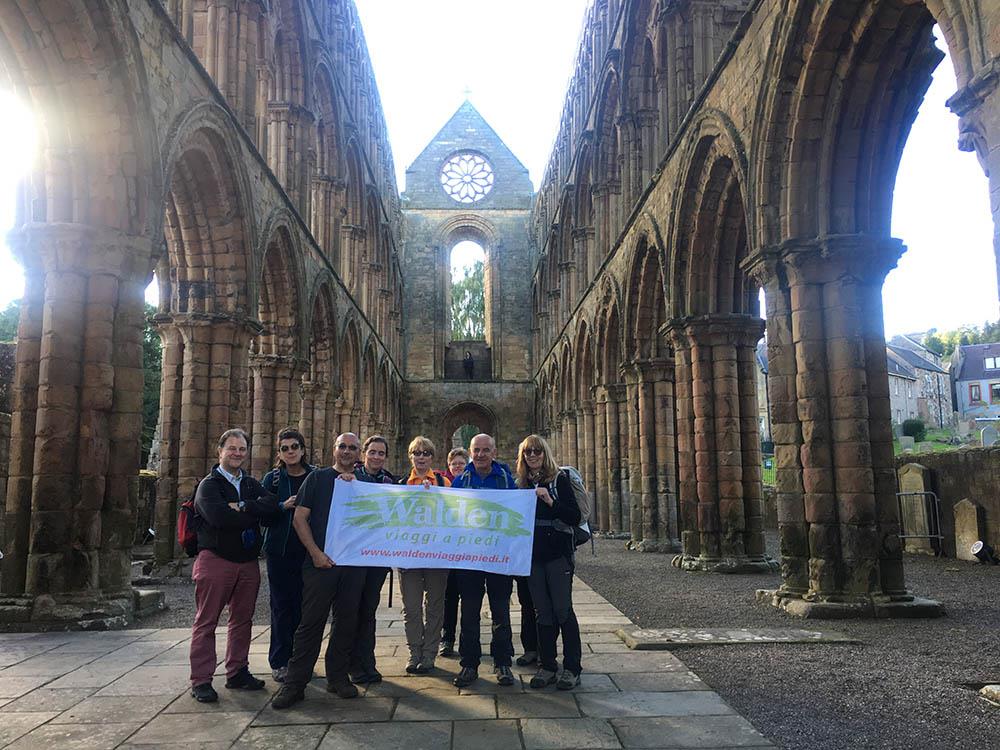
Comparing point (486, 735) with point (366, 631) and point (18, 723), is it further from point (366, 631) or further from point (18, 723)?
point (18, 723)

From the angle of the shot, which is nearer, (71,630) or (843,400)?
(71,630)

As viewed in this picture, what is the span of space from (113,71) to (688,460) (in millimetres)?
9468

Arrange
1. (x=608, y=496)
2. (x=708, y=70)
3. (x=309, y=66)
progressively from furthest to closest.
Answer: (x=608, y=496)
(x=309, y=66)
(x=708, y=70)

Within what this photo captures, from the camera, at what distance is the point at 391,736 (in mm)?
4004

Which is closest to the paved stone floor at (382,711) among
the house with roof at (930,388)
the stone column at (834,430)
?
the stone column at (834,430)

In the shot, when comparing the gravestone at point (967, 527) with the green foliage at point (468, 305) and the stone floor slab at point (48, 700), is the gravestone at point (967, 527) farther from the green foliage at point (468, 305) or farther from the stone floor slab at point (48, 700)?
the green foliage at point (468, 305)

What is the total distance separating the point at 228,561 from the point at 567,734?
2230 mm

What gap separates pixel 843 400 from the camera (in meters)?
8.18

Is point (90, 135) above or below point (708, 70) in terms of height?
below

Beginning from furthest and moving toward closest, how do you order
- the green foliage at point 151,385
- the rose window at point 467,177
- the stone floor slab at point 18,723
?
1. the rose window at point 467,177
2. the green foliage at point 151,385
3. the stone floor slab at point 18,723

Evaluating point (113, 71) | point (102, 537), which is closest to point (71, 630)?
point (102, 537)

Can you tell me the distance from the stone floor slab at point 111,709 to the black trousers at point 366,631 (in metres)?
1.10

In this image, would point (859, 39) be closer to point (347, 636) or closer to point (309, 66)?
point (347, 636)

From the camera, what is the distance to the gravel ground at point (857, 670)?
13.9ft
